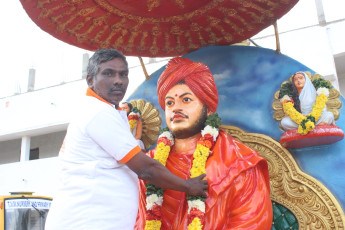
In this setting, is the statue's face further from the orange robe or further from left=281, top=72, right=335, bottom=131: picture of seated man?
the orange robe

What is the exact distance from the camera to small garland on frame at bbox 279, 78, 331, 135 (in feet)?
9.90

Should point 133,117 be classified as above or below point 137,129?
above

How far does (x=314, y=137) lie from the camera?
3.02m

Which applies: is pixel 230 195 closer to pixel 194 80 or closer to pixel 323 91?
pixel 194 80

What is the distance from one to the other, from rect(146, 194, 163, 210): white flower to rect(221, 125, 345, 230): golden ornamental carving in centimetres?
107

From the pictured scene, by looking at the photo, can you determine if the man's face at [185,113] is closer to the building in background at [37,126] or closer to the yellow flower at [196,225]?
the yellow flower at [196,225]

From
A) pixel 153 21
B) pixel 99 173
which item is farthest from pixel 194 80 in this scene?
pixel 99 173

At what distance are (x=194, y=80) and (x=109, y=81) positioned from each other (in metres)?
1.10

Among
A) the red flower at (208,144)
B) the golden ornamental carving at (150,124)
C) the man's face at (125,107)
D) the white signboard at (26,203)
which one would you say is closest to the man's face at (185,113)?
the red flower at (208,144)

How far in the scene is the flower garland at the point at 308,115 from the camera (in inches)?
118

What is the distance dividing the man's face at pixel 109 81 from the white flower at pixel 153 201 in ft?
3.12

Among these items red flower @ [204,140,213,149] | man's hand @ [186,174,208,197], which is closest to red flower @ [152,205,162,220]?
man's hand @ [186,174,208,197]

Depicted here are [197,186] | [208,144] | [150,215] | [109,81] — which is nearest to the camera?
[109,81]

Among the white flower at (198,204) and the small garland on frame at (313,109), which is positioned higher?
the small garland on frame at (313,109)
